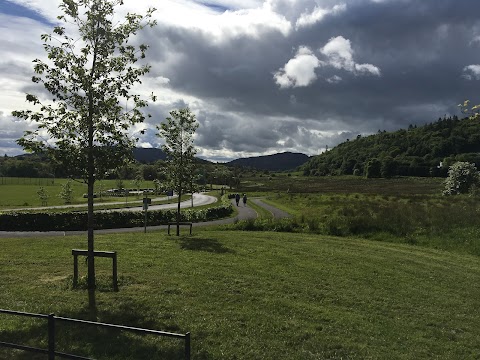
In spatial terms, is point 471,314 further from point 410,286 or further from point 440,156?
point 440,156

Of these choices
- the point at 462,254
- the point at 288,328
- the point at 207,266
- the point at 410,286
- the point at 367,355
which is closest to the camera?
the point at 367,355

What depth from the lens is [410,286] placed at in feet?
38.7

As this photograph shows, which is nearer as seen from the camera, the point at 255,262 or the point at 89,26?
the point at 89,26

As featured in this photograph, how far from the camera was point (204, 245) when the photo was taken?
675 inches

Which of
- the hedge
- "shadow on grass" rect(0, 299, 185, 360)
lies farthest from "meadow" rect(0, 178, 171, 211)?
"shadow on grass" rect(0, 299, 185, 360)

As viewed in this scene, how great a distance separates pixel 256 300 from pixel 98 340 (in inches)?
148

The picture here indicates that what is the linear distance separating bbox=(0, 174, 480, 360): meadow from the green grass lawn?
3cm

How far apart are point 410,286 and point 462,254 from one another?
900cm

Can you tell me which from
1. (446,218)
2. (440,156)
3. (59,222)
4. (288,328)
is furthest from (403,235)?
(440,156)

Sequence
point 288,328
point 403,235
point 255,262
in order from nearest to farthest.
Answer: point 288,328
point 255,262
point 403,235

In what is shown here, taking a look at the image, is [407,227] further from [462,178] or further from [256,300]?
[462,178]

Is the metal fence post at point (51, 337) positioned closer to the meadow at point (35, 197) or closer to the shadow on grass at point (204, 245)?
the shadow on grass at point (204, 245)

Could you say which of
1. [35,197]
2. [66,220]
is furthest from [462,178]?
[35,197]

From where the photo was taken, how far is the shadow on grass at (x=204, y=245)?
52.0 feet
